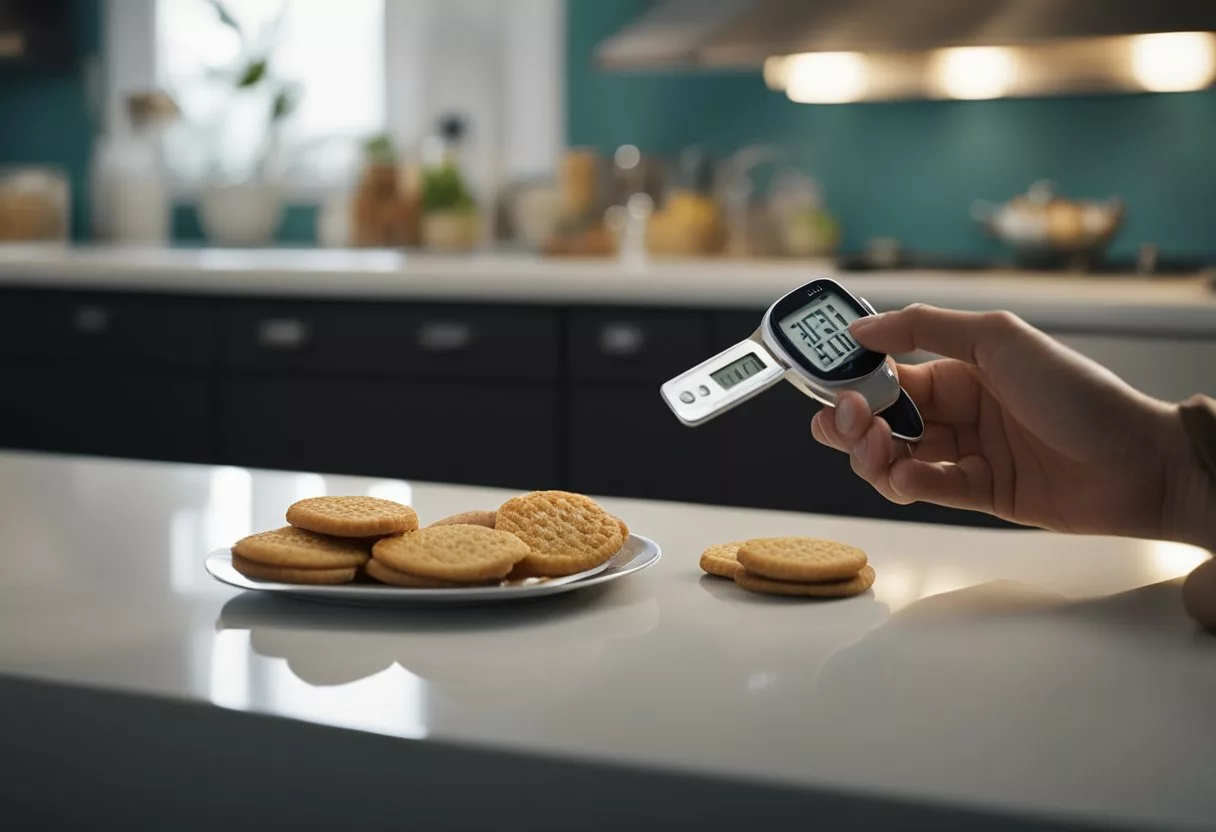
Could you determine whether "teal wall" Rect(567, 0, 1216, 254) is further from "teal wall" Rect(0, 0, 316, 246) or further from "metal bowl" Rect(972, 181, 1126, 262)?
"teal wall" Rect(0, 0, 316, 246)

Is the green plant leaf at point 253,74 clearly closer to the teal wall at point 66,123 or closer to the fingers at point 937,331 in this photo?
the teal wall at point 66,123

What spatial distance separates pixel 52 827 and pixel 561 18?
9.34 ft

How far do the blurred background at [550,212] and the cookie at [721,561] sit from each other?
1.40 m

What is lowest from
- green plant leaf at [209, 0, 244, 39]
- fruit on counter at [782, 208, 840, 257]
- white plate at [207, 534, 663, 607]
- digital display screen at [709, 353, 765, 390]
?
white plate at [207, 534, 663, 607]

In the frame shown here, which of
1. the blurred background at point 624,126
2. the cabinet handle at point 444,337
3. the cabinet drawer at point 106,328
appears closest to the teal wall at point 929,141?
the blurred background at point 624,126

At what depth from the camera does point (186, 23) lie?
3.69 meters

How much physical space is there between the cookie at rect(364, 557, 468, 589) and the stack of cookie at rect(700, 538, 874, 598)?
182 millimetres

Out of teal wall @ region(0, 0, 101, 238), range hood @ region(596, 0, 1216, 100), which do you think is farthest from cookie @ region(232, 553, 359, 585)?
teal wall @ region(0, 0, 101, 238)

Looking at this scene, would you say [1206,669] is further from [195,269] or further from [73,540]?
[195,269]

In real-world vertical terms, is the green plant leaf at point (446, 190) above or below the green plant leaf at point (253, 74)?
below

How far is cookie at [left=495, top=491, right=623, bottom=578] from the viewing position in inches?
30.5

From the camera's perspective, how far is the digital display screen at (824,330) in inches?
34.0

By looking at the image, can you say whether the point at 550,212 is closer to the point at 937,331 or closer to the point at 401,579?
the point at 937,331

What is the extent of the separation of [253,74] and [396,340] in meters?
1.28
